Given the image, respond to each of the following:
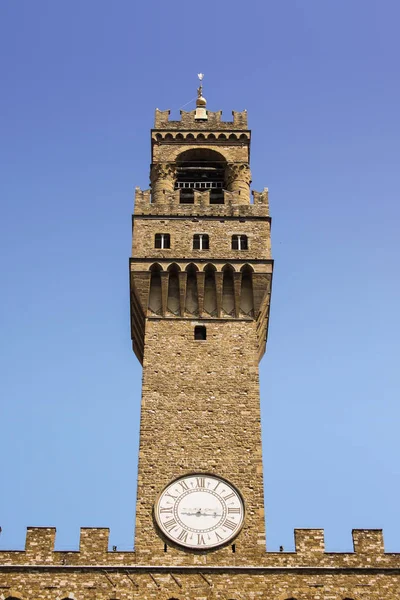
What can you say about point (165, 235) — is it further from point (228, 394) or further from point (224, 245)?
point (228, 394)

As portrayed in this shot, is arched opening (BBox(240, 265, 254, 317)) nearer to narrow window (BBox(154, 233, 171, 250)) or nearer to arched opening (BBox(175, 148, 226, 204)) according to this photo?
narrow window (BBox(154, 233, 171, 250))

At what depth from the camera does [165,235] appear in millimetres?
36688

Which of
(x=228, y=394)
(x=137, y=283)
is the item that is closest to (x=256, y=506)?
(x=228, y=394)

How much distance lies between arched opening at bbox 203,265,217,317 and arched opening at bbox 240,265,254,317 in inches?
39.8

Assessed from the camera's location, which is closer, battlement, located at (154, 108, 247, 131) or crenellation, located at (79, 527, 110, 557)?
crenellation, located at (79, 527, 110, 557)

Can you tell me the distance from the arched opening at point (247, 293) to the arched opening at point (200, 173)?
17.4 ft


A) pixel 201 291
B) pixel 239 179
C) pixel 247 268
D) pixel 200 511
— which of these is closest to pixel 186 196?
pixel 239 179

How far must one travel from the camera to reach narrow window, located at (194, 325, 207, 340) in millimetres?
34344

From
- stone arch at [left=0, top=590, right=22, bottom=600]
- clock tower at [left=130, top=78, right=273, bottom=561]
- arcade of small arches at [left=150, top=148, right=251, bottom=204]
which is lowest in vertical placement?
stone arch at [left=0, top=590, right=22, bottom=600]

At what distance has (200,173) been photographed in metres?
41.2

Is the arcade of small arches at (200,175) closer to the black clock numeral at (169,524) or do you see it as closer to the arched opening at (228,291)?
the arched opening at (228,291)

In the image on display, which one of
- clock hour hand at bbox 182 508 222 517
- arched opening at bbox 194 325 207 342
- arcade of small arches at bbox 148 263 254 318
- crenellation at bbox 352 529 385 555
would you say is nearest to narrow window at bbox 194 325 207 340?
arched opening at bbox 194 325 207 342

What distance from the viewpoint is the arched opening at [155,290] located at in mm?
35125

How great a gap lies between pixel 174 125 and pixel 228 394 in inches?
575
